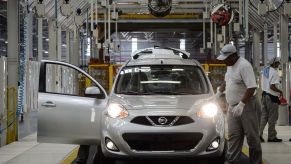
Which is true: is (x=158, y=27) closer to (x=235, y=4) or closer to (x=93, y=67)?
(x=235, y=4)

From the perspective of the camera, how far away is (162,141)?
608 centimetres

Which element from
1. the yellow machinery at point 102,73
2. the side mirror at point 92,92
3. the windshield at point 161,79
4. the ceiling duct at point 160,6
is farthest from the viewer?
the yellow machinery at point 102,73

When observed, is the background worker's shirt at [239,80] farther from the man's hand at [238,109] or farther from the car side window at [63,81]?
the car side window at [63,81]

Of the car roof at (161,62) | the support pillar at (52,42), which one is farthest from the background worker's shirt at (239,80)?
the support pillar at (52,42)

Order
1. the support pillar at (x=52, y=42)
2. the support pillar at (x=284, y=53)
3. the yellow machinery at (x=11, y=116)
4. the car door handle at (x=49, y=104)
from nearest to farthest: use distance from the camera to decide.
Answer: the car door handle at (x=49, y=104) → the yellow machinery at (x=11, y=116) → the support pillar at (x=284, y=53) → the support pillar at (x=52, y=42)

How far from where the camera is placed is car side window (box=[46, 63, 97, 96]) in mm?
15547

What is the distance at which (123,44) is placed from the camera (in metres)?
39.2

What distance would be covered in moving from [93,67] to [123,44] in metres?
23.4

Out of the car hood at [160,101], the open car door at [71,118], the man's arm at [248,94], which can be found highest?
the man's arm at [248,94]

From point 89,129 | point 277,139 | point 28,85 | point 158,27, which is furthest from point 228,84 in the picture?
point 158,27

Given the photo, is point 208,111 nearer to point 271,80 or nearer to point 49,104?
point 49,104

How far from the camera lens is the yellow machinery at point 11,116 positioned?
9.95m

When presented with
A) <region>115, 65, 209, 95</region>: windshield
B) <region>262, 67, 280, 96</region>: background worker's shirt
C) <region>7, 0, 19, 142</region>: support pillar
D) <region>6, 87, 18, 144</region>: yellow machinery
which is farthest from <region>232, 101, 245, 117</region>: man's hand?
<region>7, 0, 19, 142</region>: support pillar

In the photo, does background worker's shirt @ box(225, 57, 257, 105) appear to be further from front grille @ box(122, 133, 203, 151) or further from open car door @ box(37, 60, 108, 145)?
open car door @ box(37, 60, 108, 145)
